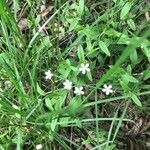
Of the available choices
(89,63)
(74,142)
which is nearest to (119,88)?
(89,63)

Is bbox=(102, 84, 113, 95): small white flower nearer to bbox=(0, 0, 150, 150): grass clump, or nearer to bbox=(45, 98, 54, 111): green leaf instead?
bbox=(0, 0, 150, 150): grass clump

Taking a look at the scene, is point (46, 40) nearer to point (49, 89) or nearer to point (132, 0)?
point (49, 89)

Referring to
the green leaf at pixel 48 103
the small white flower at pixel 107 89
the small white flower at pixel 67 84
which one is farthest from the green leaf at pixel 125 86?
the green leaf at pixel 48 103

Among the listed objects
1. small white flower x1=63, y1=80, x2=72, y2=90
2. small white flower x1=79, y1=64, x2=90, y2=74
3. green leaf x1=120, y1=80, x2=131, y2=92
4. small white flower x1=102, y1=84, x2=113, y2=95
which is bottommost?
small white flower x1=102, y1=84, x2=113, y2=95

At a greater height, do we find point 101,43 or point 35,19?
point 35,19

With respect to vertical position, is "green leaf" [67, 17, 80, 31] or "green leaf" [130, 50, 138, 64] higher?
"green leaf" [67, 17, 80, 31]

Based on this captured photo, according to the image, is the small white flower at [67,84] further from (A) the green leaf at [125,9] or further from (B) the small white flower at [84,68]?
(A) the green leaf at [125,9]

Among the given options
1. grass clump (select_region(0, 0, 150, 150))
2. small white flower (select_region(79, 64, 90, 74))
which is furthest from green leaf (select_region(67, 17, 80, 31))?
small white flower (select_region(79, 64, 90, 74))

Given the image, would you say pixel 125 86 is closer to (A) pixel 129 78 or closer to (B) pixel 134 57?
(A) pixel 129 78
